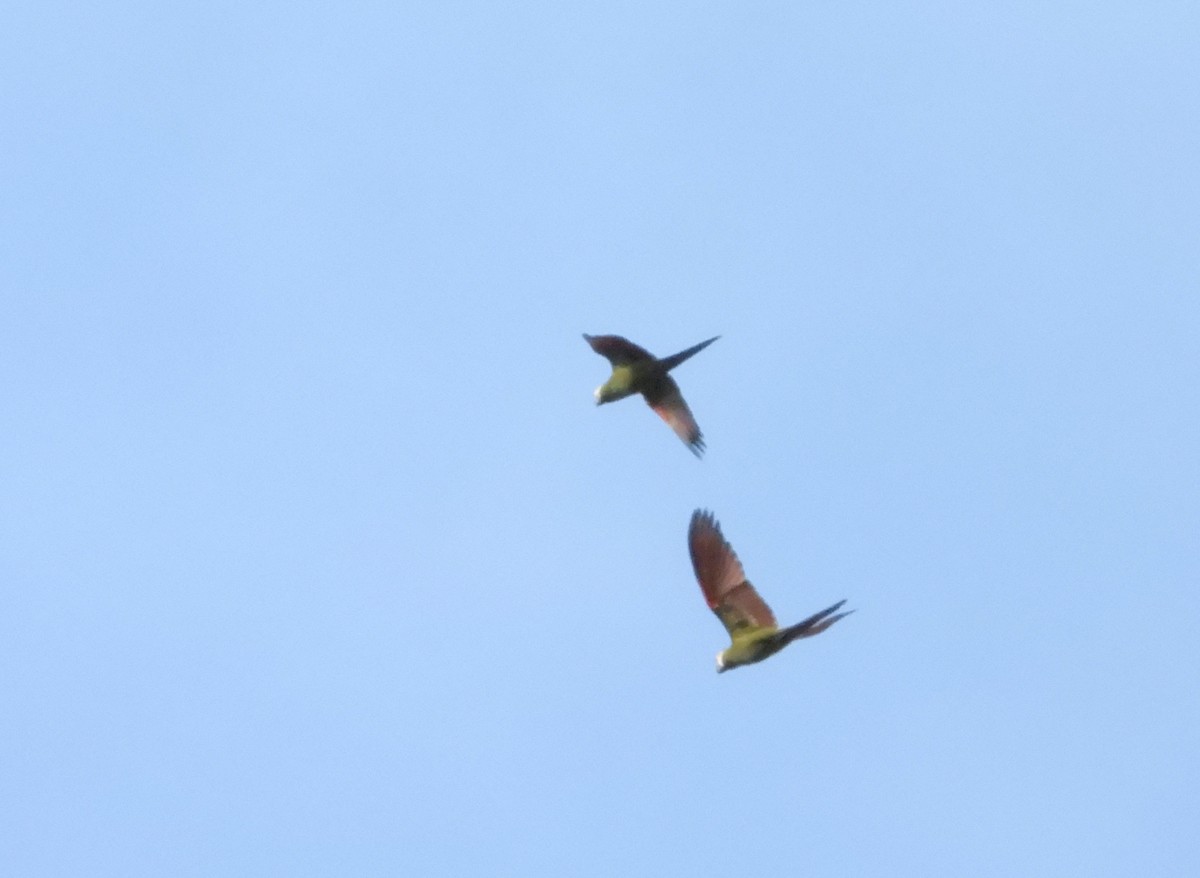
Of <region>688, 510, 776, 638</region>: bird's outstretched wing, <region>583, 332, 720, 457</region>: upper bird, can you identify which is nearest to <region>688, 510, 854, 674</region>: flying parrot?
<region>688, 510, 776, 638</region>: bird's outstretched wing

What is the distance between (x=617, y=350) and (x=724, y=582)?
3796 millimetres

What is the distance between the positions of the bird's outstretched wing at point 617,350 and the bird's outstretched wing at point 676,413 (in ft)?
2.08

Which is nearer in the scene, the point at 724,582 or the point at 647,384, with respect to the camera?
the point at 724,582

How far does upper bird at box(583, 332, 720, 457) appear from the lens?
87.1 ft

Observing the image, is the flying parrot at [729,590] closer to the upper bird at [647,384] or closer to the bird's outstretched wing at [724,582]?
the bird's outstretched wing at [724,582]

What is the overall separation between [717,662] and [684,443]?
3.61 meters

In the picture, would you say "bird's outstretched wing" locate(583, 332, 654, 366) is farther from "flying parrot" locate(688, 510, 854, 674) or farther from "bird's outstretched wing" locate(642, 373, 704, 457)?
"flying parrot" locate(688, 510, 854, 674)

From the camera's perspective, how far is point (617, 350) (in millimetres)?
26703

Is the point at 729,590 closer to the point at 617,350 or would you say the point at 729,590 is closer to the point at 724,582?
the point at 724,582

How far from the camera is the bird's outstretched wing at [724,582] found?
80.3ft

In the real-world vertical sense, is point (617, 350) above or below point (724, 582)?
above

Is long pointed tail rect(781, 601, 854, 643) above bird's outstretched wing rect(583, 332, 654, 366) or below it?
below

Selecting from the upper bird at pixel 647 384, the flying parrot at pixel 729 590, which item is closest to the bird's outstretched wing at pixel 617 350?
the upper bird at pixel 647 384

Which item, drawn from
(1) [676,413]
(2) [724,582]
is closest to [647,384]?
(1) [676,413]
